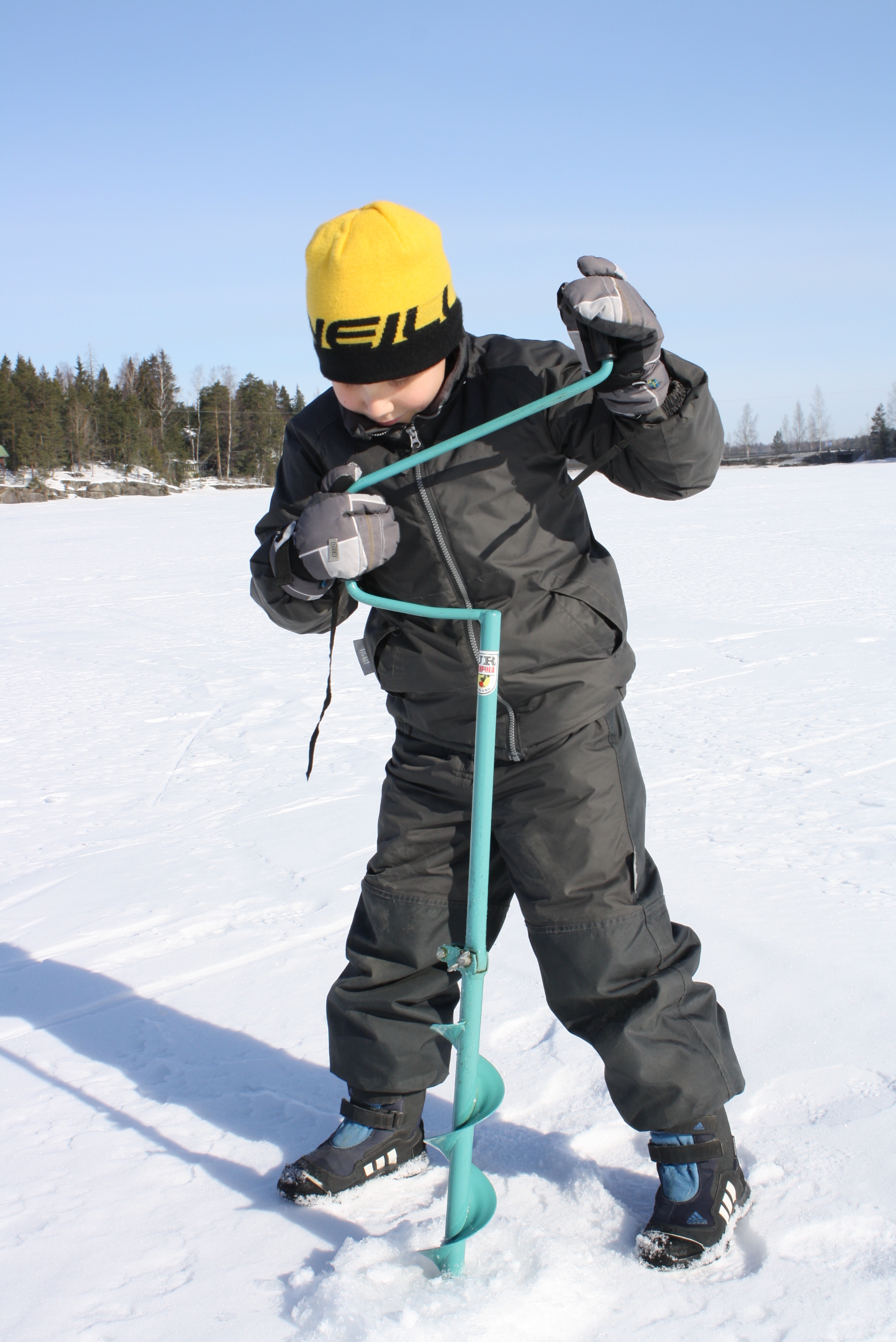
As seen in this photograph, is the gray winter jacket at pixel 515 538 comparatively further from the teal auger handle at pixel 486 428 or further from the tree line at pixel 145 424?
the tree line at pixel 145 424

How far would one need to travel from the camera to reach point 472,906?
60.9 inches

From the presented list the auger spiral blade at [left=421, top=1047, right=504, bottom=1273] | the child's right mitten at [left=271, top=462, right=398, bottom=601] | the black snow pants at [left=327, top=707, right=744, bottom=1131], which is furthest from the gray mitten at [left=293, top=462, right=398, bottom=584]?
the auger spiral blade at [left=421, top=1047, right=504, bottom=1273]

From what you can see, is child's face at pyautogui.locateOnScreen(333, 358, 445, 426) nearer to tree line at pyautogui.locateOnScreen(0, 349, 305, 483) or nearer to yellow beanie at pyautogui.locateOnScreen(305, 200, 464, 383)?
yellow beanie at pyautogui.locateOnScreen(305, 200, 464, 383)

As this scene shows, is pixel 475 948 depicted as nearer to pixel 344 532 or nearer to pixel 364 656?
pixel 364 656

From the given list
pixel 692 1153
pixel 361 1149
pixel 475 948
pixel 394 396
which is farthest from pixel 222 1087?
A: pixel 394 396

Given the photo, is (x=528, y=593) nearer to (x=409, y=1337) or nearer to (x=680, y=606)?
(x=409, y=1337)

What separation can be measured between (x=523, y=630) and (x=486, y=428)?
1.11ft

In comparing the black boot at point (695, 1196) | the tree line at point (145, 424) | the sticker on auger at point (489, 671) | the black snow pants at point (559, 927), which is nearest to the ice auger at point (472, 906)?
the sticker on auger at point (489, 671)

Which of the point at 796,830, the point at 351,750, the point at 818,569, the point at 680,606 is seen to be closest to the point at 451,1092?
the point at 796,830

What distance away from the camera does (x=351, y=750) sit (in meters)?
4.39

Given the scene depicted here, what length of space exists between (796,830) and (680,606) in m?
4.56

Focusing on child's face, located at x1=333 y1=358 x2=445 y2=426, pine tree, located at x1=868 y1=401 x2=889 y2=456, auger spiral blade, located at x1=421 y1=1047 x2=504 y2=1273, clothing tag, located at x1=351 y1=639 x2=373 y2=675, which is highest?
pine tree, located at x1=868 y1=401 x2=889 y2=456

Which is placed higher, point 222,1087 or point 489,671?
point 489,671

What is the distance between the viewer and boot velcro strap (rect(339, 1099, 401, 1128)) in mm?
1838
